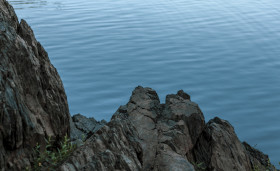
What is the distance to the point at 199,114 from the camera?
55.5ft

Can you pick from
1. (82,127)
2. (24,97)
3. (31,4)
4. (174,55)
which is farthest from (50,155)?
(31,4)

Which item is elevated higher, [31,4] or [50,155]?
[50,155]

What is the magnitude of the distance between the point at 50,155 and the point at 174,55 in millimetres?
26819

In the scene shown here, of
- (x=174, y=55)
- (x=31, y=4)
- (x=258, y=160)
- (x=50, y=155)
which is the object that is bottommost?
(x=31, y=4)

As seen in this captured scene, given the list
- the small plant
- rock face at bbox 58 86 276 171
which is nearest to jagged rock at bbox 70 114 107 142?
rock face at bbox 58 86 276 171

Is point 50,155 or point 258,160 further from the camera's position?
point 258,160

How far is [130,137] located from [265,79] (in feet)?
71.4

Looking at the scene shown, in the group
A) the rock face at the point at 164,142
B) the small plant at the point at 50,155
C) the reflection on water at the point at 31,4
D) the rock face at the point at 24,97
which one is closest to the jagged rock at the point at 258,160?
the rock face at the point at 164,142

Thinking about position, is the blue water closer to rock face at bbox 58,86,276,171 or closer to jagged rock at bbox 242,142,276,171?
jagged rock at bbox 242,142,276,171

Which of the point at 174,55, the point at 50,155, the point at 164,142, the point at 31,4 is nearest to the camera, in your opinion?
the point at 50,155

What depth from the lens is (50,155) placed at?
12.1m

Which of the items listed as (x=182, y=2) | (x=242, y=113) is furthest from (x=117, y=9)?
(x=242, y=113)

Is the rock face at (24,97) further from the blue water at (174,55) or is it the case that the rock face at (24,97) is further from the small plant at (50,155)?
the blue water at (174,55)

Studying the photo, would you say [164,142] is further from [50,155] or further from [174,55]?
[174,55]
